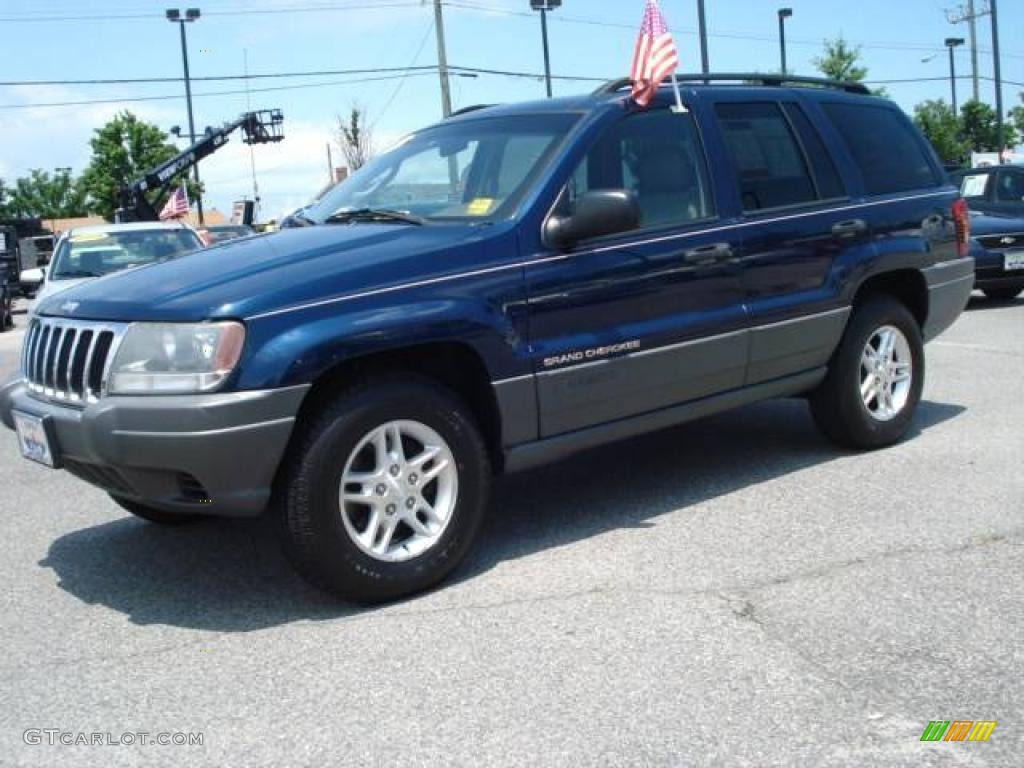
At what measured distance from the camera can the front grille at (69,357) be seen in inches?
157

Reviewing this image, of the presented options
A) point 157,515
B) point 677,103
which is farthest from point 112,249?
point 677,103

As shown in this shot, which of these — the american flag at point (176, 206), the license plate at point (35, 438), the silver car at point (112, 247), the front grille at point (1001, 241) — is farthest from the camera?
the american flag at point (176, 206)

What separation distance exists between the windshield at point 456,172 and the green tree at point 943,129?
146 ft

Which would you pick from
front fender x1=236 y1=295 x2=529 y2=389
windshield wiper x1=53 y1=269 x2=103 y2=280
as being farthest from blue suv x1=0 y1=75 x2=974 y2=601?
windshield wiper x1=53 y1=269 x2=103 y2=280

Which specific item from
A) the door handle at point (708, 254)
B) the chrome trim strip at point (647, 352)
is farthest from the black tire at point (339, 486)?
the door handle at point (708, 254)

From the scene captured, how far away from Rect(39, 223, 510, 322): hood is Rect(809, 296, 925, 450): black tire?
7.85 feet

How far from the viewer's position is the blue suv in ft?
12.5

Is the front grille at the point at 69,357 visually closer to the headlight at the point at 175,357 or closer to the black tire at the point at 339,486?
the headlight at the point at 175,357

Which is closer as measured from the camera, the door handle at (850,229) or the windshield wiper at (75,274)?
the door handle at (850,229)

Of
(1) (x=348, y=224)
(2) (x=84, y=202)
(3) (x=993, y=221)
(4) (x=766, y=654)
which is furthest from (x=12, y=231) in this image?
(2) (x=84, y=202)

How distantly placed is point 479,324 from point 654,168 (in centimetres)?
136

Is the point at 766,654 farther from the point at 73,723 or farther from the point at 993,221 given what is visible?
the point at 993,221

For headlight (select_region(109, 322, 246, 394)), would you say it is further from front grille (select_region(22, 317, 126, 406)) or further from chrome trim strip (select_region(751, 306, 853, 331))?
chrome trim strip (select_region(751, 306, 853, 331))

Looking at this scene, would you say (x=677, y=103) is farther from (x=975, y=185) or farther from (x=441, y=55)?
(x=441, y=55)
